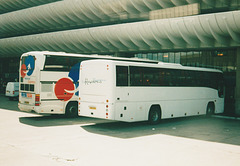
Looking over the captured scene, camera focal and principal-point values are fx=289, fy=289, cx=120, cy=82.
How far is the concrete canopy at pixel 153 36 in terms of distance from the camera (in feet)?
64.3

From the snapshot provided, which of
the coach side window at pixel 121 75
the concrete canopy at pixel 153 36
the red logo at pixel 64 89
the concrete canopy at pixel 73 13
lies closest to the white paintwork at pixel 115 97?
the coach side window at pixel 121 75

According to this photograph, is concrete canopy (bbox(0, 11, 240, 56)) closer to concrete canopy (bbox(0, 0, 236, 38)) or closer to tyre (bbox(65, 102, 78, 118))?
concrete canopy (bbox(0, 0, 236, 38))

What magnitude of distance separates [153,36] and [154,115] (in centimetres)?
1063

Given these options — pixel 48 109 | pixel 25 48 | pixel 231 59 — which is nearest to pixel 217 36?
pixel 231 59

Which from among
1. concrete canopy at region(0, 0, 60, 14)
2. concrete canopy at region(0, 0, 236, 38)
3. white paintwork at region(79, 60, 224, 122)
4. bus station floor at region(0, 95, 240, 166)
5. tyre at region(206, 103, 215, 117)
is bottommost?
bus station floor at region(0, 95, 240, 166)

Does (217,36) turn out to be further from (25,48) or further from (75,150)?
(25,48)

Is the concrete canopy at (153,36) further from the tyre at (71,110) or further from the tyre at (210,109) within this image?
the tyre at (71,110)

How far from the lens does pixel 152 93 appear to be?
14.6 meters

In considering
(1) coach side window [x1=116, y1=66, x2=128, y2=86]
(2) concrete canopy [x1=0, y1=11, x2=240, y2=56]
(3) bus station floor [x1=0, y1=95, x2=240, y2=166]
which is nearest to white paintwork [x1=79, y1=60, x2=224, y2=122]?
(1) coach side window [x1=116, y1=66, x2=128, y2=86]

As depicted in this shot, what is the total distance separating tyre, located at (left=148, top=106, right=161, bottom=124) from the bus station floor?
1.21 ft

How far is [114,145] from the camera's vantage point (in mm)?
9945

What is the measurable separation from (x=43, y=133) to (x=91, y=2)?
786 inches

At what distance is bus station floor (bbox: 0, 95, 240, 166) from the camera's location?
26.0 ft

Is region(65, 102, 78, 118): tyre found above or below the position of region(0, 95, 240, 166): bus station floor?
above
